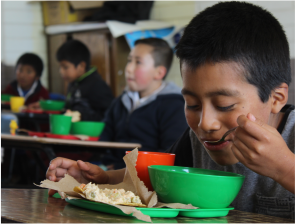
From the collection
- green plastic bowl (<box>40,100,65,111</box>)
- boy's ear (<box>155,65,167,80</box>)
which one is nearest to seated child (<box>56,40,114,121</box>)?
green plastic bowl (<box>40,100,65,111</box>)

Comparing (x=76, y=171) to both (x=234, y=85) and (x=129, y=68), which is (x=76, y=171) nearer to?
(x=234, y=85)

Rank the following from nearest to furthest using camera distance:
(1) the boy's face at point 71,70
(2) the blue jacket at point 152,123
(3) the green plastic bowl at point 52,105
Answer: (2) the blue jacket at point 152,123, (3) the green plastic bowl at point 52,105, (1) the boy's face at point 71,70

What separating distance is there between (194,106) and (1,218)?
0.48 meters

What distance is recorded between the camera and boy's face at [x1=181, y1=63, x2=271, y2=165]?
2.64 feet

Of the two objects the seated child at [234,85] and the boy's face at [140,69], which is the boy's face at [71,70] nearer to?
the boy's face at [140,69]

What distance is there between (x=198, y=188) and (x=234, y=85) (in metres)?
0.29

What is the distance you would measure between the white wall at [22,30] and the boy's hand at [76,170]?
4.25m

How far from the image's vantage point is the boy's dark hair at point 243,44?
33.2 inches

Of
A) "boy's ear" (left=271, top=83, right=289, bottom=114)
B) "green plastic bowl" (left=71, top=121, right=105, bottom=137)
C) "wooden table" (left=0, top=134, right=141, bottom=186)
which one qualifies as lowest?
"wooden table" (left=0, top=134, right=141, bottom=186)

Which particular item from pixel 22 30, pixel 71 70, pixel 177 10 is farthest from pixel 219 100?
pixel 22 30

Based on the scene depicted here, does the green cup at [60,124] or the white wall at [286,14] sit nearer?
the green cup at [60,124]

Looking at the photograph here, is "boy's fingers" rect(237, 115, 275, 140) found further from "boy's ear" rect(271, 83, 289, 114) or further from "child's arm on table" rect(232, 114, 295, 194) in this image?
"boy's ear" rect(271, 83, 289, 114)

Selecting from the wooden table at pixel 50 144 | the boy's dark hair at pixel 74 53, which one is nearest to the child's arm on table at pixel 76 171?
the wooden table at pixel 50 144

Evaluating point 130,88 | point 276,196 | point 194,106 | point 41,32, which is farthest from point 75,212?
point 41,32
